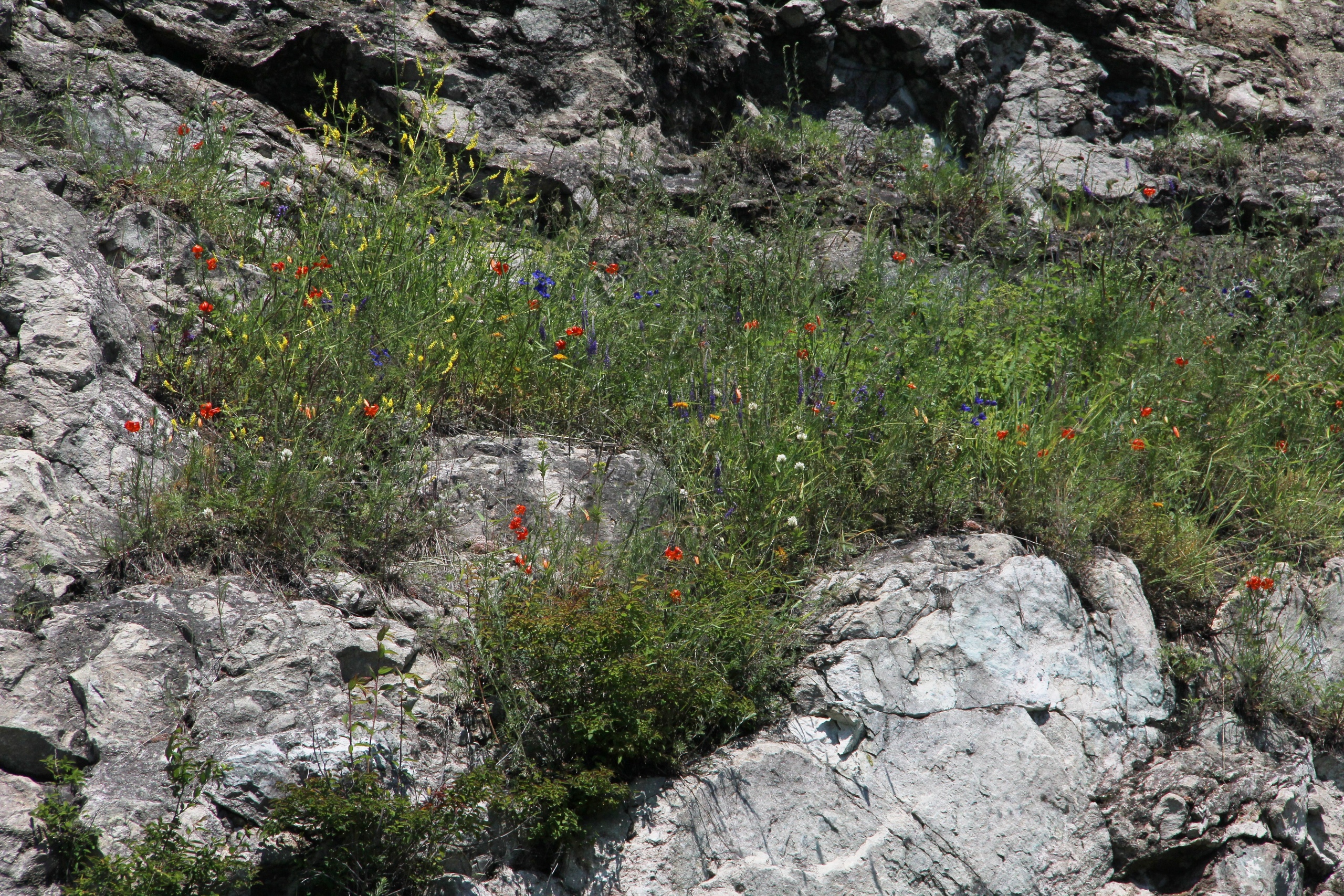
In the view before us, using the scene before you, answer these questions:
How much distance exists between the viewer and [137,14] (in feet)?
16.8

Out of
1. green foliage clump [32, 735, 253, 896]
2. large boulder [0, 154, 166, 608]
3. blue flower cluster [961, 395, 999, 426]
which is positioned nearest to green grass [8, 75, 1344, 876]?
blue flower cluster [961, 395, 999, 426]

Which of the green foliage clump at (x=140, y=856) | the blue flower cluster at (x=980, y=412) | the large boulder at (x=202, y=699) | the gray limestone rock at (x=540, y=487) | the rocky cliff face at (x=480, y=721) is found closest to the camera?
the green foliage clump at (x=140, y=856)

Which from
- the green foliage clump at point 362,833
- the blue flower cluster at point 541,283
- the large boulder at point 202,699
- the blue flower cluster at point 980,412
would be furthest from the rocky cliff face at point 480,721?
the blue flower cluster at point 541,283

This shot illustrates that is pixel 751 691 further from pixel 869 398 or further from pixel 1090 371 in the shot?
pixel 1090 371

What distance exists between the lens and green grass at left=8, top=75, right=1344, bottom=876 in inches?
117

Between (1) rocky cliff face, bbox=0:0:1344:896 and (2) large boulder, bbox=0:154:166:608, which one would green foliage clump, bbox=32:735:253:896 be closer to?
(1) rocky cliff face, bbox=0:0:1344:896

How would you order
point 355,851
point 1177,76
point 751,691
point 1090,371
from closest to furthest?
point 355,851
point 751,691
point 1090,371
point 1177,76

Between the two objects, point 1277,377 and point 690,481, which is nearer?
point 690,481

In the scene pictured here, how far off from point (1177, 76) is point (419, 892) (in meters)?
7.64

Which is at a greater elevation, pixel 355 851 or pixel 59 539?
pixel 59 539

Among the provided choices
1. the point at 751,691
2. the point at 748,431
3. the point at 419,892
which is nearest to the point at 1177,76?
the point at 748,431

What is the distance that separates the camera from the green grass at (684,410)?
9.73 feet

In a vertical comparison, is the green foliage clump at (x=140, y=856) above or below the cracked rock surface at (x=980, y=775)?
above

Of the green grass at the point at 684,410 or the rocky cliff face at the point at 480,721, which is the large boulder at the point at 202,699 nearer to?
the rocky cliff face at the point at 480,721
